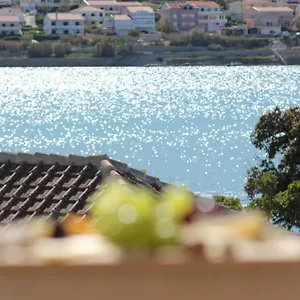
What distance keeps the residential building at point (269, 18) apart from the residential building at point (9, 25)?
17.1m

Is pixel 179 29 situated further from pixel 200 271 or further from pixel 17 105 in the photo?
pixel 200 271

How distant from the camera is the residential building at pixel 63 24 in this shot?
6962 cm

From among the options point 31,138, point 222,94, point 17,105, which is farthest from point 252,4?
point 31,138

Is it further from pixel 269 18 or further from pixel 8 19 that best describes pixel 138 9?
pixel 8 19

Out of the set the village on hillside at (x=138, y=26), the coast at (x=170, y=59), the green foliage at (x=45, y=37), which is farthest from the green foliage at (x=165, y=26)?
the green foliage at (x=45, y=37)

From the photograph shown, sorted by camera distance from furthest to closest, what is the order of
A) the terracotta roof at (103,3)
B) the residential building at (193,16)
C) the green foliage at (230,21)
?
1. the terracotta roof at (103,3)
2. the green foliage at (230,21)
3. the residential building at (193,16)

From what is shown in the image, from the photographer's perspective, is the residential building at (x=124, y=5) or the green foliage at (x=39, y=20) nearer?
the green foliage at (x=39, y=20)

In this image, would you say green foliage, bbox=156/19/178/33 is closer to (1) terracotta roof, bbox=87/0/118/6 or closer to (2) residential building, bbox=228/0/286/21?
(1) terracotta roof, bbox=87/0/118/6

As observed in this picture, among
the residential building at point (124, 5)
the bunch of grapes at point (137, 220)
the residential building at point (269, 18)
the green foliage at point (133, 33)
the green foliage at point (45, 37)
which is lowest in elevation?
the residential building at point (269, 18)

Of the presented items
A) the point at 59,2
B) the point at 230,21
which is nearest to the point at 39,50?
the point at 230,21

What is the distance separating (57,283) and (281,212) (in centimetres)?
726

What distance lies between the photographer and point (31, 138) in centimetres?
2794

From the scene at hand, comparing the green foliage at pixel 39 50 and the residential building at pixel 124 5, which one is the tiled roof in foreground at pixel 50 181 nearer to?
the green foliage at pixel 39 50

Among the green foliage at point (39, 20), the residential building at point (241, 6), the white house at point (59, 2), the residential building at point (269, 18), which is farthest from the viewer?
the white house at point (59, 2)
